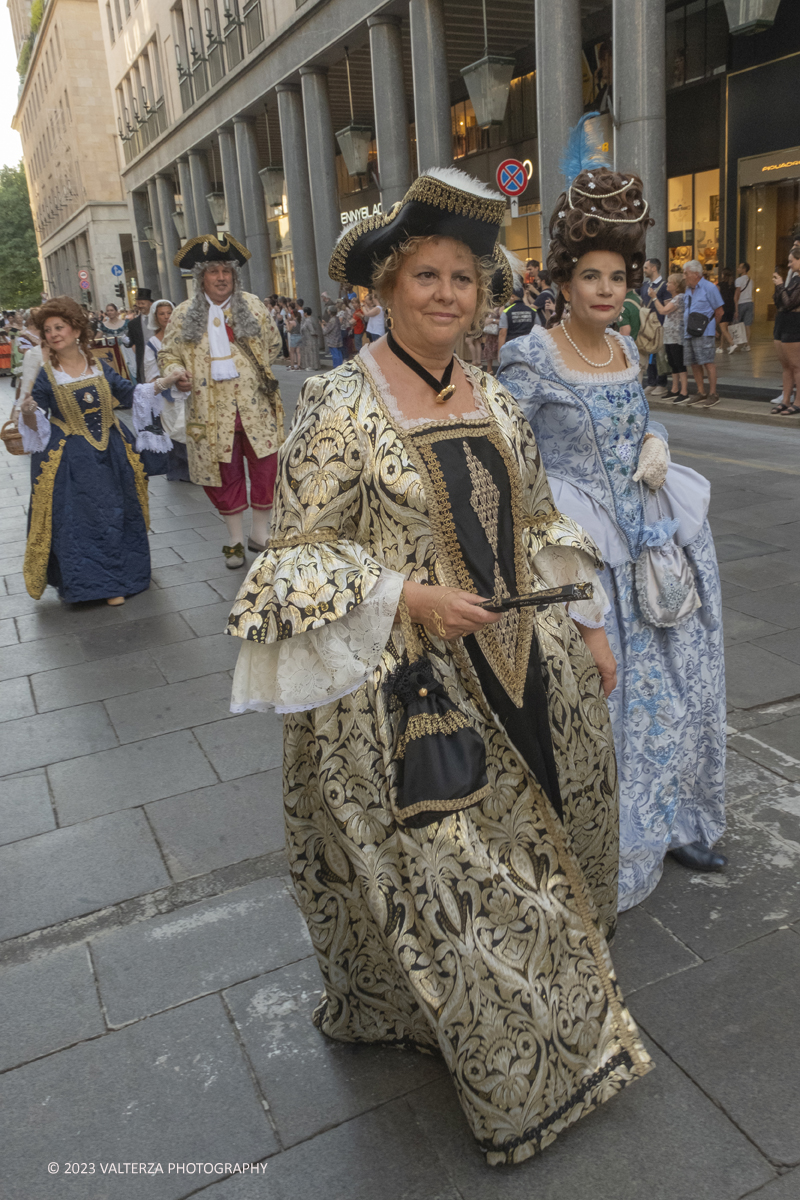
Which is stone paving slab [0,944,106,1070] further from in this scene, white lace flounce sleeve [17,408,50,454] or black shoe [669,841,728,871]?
white lace flounce sleeve [17,408,50,454]

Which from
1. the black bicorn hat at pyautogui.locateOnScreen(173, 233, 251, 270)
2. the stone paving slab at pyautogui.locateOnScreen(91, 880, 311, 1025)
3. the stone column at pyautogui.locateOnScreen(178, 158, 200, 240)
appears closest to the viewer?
the stone paving slab at pyautogui.locateOnScreen(91, 880, 311, 1025)

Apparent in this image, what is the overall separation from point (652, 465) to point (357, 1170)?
191 centimetres

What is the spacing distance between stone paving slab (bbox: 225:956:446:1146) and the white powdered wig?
188cm

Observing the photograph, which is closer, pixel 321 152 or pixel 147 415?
pixel 147 415

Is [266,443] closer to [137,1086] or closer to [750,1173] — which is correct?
[137,1086]

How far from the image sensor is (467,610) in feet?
5.66

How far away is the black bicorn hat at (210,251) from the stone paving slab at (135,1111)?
4.89 meters

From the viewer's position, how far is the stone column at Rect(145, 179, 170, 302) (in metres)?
37.7

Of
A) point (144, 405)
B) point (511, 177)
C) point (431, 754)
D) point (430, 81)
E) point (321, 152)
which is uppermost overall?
point (430, 81)

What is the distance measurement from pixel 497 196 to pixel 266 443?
4.64 metres

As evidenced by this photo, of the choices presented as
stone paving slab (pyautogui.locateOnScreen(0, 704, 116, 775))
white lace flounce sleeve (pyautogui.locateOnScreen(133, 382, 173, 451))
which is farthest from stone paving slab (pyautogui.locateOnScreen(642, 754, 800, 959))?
white lace flounce sleeve (pyautogui.locateOnScreen(133, 382, 173, 451))

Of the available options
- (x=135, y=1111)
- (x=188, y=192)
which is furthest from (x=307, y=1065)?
(x=188, y=192)

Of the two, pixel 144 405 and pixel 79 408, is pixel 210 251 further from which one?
pixel 79 408

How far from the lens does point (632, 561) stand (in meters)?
2.69
